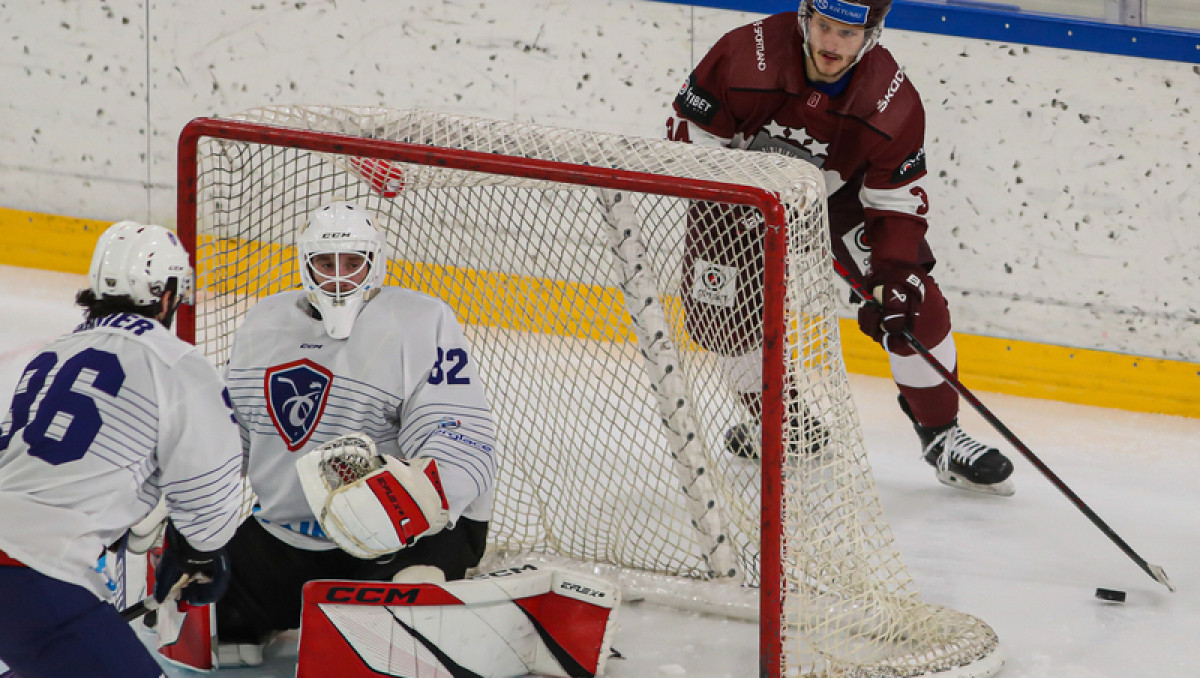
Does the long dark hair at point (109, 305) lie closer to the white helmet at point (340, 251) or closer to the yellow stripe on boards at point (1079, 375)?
the white helmet at point (340, 251)

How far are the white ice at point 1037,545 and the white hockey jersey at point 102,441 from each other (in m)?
0.06


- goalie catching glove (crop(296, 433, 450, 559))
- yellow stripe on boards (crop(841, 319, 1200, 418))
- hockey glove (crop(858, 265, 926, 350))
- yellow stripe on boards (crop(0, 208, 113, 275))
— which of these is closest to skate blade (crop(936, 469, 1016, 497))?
hockey glove (crop(858, 265, 926, 350))

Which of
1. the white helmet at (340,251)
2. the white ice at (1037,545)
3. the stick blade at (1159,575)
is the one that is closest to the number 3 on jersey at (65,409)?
the white ice at (1037,545)

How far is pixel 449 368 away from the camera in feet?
7.93

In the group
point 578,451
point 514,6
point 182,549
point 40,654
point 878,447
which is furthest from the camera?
point 514,6

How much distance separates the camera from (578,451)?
304 cm

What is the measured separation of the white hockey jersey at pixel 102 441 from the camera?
1.88 meters

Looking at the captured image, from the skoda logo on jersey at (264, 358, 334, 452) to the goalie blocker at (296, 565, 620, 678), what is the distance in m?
0.32

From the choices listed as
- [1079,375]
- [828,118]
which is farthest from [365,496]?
[1079,375]

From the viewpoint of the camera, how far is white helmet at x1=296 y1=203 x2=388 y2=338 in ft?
7.76

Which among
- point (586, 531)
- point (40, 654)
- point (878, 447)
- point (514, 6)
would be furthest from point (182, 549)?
point (514, 6)

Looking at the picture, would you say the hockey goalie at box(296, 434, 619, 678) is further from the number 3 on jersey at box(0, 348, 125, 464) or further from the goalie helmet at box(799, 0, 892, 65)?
the goalie helmet at box(799, 0, 892, 65)

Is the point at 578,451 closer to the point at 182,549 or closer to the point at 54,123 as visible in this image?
the point at 182,549

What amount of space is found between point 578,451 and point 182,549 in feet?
3.54
